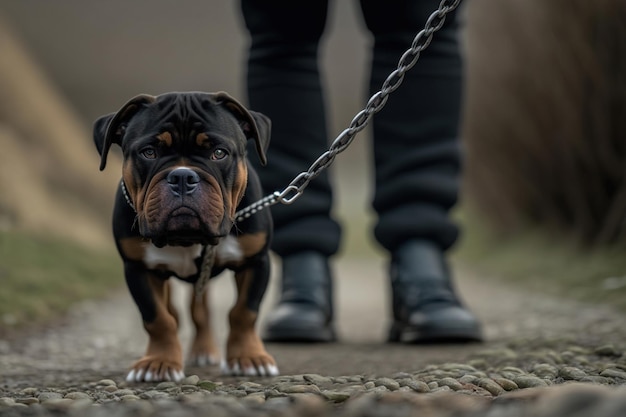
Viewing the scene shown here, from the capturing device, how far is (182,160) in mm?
1855

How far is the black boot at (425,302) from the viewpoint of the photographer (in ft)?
8.85

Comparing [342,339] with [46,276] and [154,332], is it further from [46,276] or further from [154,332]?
[46,276]

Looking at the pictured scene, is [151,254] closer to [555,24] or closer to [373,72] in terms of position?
[373,72]

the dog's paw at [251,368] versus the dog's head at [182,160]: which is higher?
the dog's head at [182,160]

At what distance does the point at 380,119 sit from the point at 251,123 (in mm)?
1079

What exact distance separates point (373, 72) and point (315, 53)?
0.22m

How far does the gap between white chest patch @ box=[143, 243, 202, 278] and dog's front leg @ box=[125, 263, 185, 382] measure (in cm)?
4

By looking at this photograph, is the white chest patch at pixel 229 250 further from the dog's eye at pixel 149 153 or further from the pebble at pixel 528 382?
the pebble at pixel 528 382

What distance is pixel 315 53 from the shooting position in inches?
114

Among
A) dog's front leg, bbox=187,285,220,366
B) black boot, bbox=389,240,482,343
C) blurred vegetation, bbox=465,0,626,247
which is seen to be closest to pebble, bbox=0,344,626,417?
black boot, bbox=389,240,482,343

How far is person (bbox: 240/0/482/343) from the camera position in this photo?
2.78 metres

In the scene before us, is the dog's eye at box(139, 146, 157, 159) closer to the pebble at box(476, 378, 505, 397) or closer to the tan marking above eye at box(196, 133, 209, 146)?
the tan marking above eye at box(196, 133, 209, 146)

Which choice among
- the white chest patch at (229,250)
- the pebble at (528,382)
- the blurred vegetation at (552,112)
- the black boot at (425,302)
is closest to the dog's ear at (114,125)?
the white chest patch at (229,250)

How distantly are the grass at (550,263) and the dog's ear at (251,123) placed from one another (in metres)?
1.98
